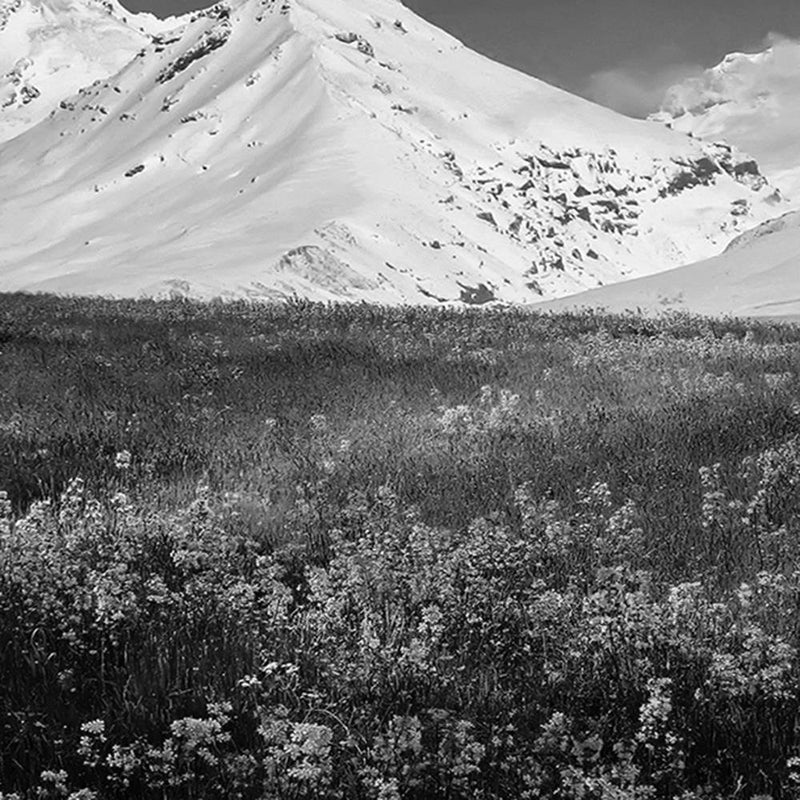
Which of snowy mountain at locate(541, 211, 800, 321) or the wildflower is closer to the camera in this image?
the wildflower

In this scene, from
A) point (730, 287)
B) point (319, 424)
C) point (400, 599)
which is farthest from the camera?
point (730, 287)

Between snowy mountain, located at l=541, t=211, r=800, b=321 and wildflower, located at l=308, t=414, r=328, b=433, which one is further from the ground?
wildflower, located at l=308, t=414, r=328, b=433

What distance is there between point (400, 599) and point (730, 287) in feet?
110

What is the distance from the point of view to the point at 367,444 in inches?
364

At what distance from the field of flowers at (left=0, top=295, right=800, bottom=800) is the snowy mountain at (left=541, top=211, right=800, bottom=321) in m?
22.0

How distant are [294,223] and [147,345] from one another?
170 meters

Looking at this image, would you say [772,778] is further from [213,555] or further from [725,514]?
[725,514]

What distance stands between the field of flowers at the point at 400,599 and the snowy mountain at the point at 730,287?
2204 cm

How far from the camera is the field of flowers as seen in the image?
10.9 feet

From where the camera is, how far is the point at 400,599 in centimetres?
489

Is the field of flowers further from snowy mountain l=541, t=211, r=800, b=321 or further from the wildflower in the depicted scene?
snowy mountain l=541, t=211, r=800, b=321

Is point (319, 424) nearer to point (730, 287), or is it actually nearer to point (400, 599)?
point (400, 599)

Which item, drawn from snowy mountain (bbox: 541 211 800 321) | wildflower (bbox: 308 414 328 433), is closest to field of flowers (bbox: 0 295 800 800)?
wildflower (bbox: 308 414 328 433)

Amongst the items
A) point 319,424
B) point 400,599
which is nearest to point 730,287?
point 319,424
